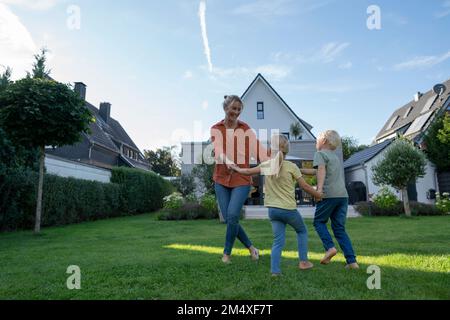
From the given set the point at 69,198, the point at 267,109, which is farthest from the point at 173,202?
the point at 267,109

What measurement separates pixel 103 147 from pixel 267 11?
20833 mm

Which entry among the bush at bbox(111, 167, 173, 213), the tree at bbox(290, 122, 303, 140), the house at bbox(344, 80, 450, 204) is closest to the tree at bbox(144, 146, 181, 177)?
the bush at bbox(111, 167, 173, 213)

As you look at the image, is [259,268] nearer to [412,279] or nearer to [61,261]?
[412,279]

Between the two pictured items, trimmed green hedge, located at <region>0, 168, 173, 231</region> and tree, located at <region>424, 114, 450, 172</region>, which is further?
tree, located at <region>424, 114, 450, 172</region>

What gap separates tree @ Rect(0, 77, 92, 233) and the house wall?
16.6 metres

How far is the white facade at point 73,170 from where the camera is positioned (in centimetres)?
1241

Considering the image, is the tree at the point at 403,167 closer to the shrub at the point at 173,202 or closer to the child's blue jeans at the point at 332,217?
the shrub at the point at 173,202

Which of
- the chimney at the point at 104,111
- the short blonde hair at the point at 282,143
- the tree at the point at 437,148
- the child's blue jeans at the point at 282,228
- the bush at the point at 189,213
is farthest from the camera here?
the chimney at the point at 104,111

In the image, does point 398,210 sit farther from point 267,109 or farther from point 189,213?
point 267,109

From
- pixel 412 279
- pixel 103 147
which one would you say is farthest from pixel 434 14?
pixel 103 147

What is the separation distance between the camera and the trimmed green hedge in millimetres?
8922

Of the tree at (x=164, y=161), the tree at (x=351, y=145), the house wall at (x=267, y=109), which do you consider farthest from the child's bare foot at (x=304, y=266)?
the tree at (x=164, y=161)

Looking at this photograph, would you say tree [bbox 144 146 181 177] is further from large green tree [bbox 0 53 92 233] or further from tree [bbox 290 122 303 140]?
large green tree [bbox 0 53 92 233]

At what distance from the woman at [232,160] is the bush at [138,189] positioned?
13.7 meters
